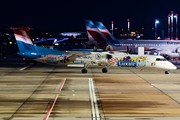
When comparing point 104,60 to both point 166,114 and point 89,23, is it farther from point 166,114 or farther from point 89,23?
point 89,23

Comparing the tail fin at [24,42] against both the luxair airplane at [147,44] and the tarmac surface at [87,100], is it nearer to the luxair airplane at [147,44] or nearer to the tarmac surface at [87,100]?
the tarmac surface at [87,100]

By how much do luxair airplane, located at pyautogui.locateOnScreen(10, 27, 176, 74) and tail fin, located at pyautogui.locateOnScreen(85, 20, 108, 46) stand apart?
87.7 ft

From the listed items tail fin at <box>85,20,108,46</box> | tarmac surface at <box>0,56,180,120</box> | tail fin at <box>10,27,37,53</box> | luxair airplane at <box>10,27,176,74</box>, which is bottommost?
tarmac surface at <box>0,56,180,120</box>

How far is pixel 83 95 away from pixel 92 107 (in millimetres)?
3361

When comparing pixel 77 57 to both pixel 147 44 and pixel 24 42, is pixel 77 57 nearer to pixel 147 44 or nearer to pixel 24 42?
pixel 24 42

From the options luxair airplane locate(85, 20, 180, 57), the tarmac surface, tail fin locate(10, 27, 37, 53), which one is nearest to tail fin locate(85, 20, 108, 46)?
luxair airplane locate(85, 20, 180, 57)

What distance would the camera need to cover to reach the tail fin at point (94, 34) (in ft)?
187

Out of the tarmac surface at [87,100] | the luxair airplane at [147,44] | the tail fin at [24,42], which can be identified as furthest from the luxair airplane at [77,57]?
the luxair airplane at [147,44]

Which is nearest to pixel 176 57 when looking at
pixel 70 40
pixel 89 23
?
pixel 89 23

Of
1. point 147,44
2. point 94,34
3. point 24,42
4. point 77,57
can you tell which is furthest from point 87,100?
point 147,44

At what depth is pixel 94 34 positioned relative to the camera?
57188 mm

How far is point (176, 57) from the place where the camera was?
54.9m

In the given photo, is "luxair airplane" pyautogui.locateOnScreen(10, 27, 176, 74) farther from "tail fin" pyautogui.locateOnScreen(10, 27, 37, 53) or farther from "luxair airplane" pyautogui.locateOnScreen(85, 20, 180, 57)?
"luxair airplane" pyautogui.locateOnScreen(85, 20, 180, 57)

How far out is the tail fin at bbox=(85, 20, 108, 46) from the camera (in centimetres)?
5694
